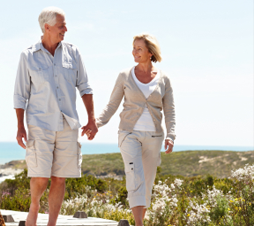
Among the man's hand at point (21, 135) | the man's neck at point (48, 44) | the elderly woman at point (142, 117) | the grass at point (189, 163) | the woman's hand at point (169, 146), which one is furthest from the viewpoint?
the grass at point (189, 163)

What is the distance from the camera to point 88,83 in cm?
432

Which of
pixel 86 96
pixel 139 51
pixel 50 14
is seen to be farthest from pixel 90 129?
pixel 50 14

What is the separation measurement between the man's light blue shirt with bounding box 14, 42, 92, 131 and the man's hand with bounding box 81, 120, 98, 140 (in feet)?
0.71

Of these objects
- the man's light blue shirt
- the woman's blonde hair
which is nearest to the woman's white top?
the woman's blonde hair

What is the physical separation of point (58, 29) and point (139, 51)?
105cm

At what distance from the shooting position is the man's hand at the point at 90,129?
429 centimetres

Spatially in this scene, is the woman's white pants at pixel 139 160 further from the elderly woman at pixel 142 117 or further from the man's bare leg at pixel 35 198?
the man's bare leg at pixel 35 198

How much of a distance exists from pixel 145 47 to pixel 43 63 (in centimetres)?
126

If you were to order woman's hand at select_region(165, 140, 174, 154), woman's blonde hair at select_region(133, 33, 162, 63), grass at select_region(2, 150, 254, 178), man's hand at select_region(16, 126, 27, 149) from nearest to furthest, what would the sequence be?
1. man's hand at select_region(16, 126, 27, 149)
2. woman's hand at select_region(165, 140, 174, 154)
3. woman's blonde hair at select_region(133, 33, 162, 63)
4. grass at select_region(2, 150, 254, 178)

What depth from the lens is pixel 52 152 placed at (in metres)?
4.00

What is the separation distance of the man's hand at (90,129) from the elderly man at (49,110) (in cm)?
21

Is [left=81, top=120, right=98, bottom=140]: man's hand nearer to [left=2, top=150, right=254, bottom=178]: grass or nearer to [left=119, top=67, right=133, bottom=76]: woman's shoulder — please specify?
[left=119, top=67, right=133, bottom=76]: woman's shoulder

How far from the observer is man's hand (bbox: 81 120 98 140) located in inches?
169

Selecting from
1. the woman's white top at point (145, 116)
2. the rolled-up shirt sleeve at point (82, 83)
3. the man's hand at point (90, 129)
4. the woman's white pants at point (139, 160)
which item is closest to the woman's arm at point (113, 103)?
the woman's white top at point (145, 116)
